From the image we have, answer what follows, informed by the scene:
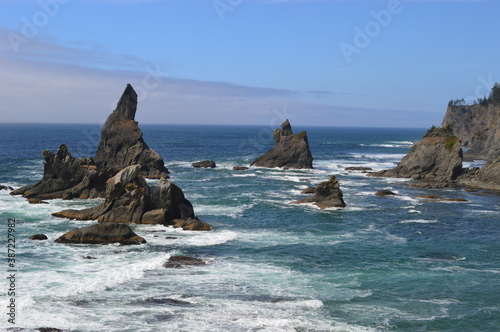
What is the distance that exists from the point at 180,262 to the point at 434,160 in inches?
2880

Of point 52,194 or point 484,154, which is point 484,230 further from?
point 484,154

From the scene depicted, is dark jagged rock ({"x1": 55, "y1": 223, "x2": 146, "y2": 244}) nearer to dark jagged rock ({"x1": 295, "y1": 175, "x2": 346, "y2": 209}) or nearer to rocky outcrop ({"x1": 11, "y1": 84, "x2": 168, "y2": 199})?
rocky outcrop ({"x1": 11, "y1": 84, "x2": 168, "y2": 199})

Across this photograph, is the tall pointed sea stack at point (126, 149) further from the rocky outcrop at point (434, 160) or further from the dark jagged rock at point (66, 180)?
the rocky outcrop at point (434, 160)

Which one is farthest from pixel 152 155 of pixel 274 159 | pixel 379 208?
pixel 379 208

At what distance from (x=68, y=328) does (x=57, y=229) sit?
27.3 m

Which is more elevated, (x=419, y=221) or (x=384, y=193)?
(x=384, y=193)

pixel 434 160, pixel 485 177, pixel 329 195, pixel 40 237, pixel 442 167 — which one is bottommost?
pixel 40 237

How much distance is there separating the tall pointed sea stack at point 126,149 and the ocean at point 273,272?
106ft

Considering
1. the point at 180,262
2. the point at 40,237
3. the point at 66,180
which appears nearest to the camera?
the point at 180,262

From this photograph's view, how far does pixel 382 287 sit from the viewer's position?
132 ft

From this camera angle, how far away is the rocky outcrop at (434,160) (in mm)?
102562

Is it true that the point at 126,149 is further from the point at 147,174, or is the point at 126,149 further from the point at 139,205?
the point at 139,205

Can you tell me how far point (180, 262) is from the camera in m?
45.2

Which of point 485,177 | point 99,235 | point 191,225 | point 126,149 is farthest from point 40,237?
point 485,177
